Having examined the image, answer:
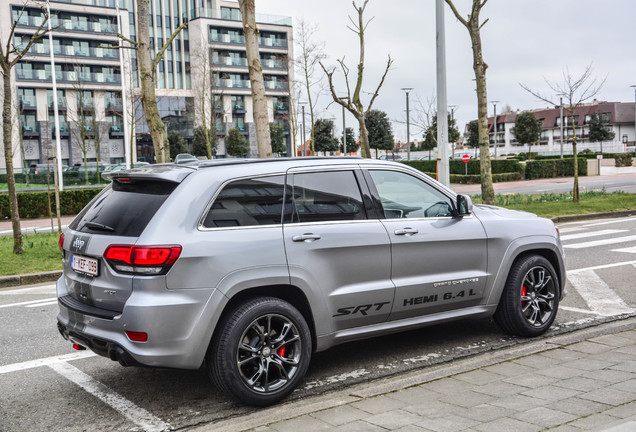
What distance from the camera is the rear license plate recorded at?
15.0 ft

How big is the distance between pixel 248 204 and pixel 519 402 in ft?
7.27

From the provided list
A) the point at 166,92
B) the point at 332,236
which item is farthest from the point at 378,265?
the point at 166,92

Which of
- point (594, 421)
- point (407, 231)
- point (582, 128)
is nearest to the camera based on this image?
point (594, 421)

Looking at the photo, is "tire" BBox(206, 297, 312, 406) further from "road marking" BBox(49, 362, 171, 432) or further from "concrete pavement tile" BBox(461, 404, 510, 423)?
"concrete pavement tile" BBox(461, 404, 510, 423)

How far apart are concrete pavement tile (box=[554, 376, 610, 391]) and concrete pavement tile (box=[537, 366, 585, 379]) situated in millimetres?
83

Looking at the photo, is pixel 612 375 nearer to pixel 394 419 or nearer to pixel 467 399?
pixel 467 399

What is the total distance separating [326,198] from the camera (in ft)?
16.7

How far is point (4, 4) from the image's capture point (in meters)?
61.3

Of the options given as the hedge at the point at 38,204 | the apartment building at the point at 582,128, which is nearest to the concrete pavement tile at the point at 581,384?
the hedge at the point at 38,204

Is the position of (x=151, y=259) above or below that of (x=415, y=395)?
above

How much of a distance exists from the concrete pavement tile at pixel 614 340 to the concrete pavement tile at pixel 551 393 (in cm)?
140

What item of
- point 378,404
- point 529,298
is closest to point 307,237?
point 378,404

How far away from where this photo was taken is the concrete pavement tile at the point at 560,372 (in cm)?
481

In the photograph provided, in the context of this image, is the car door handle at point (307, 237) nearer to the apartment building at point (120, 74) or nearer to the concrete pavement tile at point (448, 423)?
the concrete pavement tile at point (448, 423)
